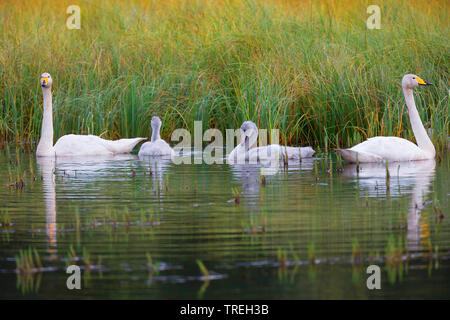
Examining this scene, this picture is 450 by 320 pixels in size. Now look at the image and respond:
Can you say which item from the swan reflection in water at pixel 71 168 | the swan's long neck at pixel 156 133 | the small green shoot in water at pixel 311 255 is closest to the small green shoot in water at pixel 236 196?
the swan reflection in water at pixel 71 168

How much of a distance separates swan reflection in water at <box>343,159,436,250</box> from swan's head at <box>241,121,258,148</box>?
1.77 meters

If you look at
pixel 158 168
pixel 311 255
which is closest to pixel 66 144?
pixel 158 168

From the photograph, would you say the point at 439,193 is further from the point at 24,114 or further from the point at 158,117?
the point at 24,114

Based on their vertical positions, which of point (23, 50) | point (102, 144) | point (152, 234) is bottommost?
point (152, 234)

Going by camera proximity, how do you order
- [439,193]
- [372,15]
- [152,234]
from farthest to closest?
[372,15]
[439,193]
[152,234]

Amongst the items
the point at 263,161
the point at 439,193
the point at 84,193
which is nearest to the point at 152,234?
the point at 84,193

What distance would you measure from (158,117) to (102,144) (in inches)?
44.8

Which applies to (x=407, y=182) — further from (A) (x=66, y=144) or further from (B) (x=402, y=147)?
(A) (x=66, y=144)

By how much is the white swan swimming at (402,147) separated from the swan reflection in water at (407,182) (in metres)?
0.12

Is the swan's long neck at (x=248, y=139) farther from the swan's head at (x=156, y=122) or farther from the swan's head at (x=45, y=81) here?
the swan's head at (x=45, y=81)

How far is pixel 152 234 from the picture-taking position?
8.00m

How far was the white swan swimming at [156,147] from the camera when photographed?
1539 centimetres

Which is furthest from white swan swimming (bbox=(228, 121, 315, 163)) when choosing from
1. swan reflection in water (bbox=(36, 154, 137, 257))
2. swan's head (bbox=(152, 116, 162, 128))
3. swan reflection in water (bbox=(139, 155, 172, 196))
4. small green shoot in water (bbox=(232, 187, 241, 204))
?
small green shoot in water (bbox=(232, 187, 241, 204))

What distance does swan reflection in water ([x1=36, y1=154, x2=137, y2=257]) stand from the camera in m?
10.0
